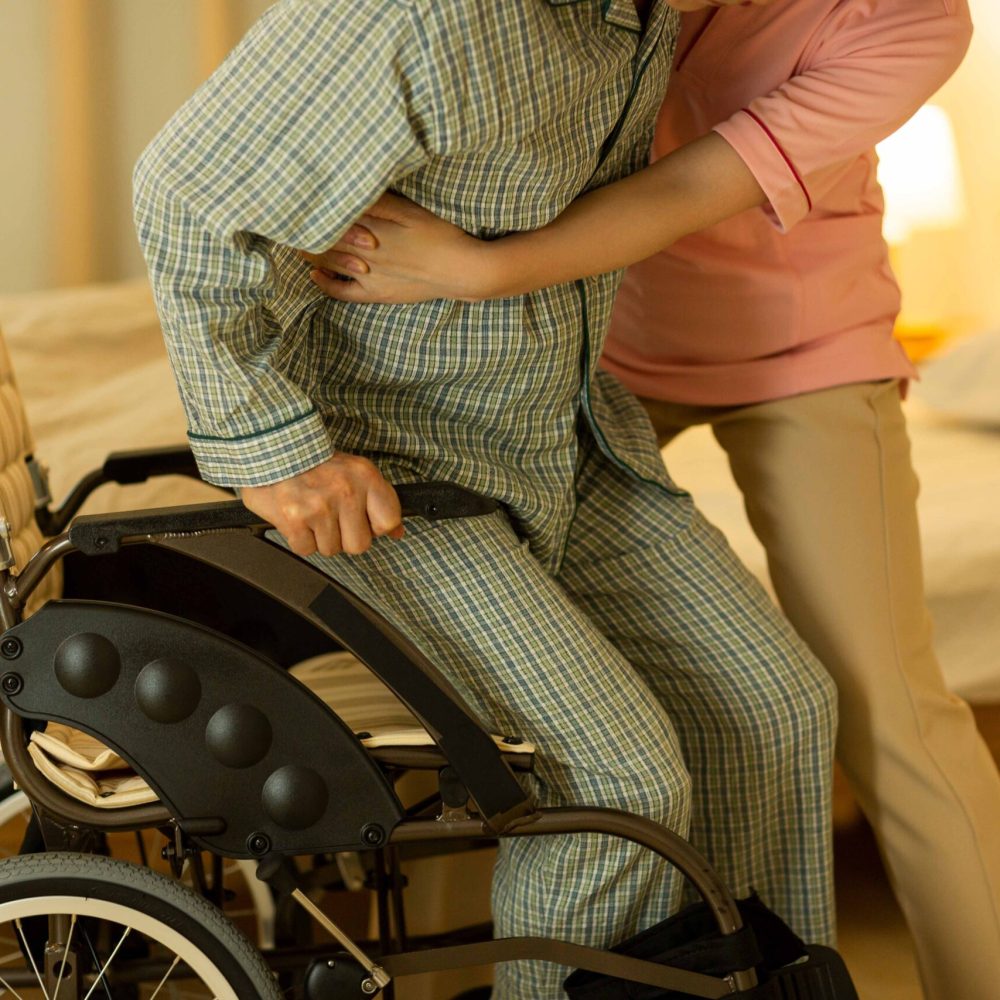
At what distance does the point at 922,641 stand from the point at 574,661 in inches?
17.8

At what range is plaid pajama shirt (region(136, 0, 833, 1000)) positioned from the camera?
784 millimetres

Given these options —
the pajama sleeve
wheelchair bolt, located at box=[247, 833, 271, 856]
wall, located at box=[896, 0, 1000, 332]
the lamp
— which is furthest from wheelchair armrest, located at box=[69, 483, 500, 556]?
wall, located at box=[896, 0, 1000, 332]

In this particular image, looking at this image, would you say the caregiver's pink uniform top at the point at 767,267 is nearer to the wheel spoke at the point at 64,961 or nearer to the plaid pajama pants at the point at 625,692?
the plaid pajama pants at the point at 625,692

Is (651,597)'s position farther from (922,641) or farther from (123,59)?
(123,59)

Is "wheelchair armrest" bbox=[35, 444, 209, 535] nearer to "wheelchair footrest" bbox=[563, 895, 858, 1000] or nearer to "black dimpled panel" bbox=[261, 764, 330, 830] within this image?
"black dimpled panel" bbox=[261, 764, 330, 830]

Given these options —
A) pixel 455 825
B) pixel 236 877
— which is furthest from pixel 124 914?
pixel 236 877

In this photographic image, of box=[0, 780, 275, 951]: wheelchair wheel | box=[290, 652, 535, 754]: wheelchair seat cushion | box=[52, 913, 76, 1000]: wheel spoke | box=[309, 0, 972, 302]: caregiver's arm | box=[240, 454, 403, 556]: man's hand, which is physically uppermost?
box=[309, 0, 972, 302]: caregiver's arm

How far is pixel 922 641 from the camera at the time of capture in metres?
1.22

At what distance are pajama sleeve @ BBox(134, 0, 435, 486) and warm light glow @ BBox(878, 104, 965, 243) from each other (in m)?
2.33

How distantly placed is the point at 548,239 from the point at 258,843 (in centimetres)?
51

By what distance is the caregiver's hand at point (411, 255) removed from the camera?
889 millimetres

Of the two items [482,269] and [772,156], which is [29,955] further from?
[772,156]

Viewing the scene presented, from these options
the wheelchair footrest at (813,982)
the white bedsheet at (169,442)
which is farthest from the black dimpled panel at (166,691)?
the white bedsheet at (169,442)

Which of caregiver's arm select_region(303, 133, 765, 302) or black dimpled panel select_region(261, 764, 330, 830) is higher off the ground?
caregiver's arm select_region(303, 133, 765, 302)
